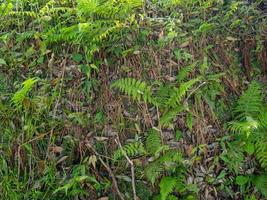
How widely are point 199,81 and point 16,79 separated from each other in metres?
1.92

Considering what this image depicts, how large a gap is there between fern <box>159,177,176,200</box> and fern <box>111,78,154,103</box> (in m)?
0.79

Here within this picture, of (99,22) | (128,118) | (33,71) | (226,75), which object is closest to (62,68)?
(33,71)

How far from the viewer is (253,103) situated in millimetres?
4012

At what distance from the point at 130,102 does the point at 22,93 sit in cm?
108

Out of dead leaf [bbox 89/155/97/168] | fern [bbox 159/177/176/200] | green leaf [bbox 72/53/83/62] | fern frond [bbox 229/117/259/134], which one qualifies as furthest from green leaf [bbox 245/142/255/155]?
green leaf [bbox 72/53/83/62]

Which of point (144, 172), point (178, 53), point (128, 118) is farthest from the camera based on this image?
point (178, 53)

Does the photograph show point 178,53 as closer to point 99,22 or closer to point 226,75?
point 226,75

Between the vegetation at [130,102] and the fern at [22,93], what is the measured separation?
0.04ft

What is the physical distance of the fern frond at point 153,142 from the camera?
3.80m

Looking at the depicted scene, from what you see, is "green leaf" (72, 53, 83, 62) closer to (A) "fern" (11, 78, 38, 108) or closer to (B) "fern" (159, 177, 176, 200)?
(A) "fern" (11, 78, 38, 108)

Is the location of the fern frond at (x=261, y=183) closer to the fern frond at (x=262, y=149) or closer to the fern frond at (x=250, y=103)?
the fern frond at (x=262, y=149)

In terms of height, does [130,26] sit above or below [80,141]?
above

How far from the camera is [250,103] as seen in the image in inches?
159

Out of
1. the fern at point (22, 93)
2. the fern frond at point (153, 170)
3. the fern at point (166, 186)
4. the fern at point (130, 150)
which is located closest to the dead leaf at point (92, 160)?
the fern at point (130, 150)
